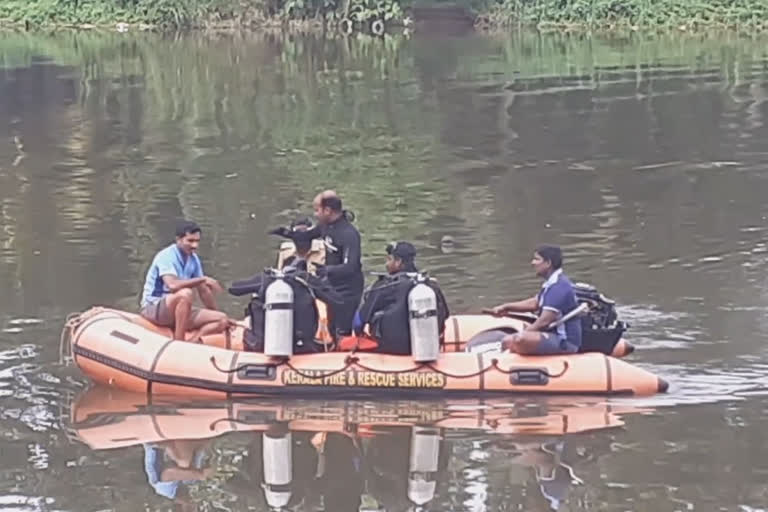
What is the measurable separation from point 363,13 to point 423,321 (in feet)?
170

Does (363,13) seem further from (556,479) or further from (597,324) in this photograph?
(556,479)

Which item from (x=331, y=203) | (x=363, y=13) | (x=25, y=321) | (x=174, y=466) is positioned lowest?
(x=174, y=466)

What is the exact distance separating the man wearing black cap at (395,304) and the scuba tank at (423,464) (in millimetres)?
903

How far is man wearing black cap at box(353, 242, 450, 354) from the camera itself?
10.8m

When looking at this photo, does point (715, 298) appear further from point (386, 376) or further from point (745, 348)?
point (386, 376)

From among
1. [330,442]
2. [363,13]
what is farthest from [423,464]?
[363,13]

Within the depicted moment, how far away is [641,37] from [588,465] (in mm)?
44323

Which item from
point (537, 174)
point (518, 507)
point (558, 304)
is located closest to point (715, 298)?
point (558, 304)

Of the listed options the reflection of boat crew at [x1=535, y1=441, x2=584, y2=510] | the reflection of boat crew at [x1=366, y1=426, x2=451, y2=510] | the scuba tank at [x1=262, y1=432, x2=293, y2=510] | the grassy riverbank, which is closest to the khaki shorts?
the scuba tank at [x1=262, y1=432, x2=293, y2=510]

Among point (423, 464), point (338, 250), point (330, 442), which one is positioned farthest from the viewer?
point (338, 250)

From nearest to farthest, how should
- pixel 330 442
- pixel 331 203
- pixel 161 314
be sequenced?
pixel 330 442
pixel 331 203
pixel 161 314

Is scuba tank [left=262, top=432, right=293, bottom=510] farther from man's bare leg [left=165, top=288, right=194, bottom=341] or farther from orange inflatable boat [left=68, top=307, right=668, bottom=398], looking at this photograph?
man's bare leg [left=165, top=288, right=194, bottom=341]

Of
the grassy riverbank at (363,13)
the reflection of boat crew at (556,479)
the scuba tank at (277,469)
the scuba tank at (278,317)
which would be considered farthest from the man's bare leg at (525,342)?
the grassy riverbank at (363,13)

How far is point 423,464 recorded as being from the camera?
9562 millimetres
